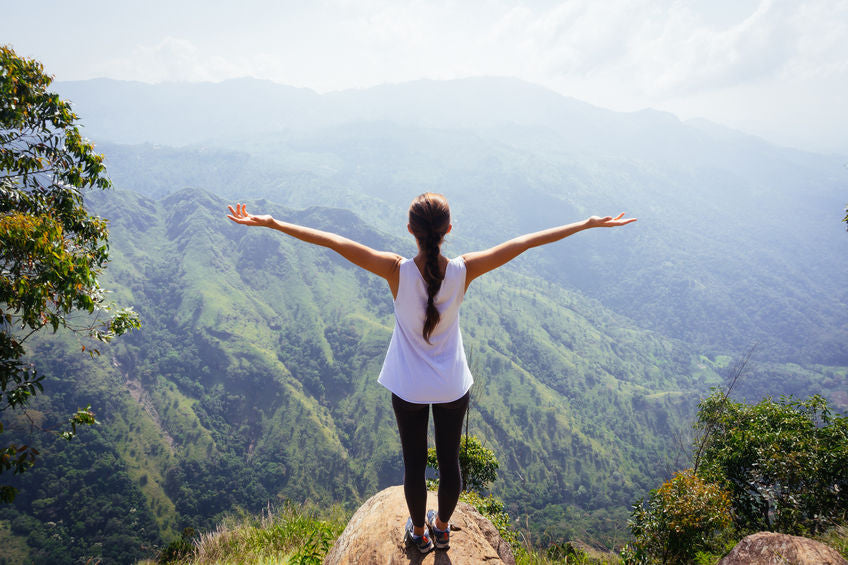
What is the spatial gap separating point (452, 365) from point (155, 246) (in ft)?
732

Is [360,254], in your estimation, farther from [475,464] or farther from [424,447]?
[475,464]

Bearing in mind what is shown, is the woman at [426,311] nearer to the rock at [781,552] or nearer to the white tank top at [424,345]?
the white tank top at [424,345]

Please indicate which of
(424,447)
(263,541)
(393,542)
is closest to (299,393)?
(263,541)

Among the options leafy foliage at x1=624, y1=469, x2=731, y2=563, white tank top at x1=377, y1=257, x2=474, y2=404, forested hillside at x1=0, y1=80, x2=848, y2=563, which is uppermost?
white tank top at x1=377, y1=257, x2=474, y2=404

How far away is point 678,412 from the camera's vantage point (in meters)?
122

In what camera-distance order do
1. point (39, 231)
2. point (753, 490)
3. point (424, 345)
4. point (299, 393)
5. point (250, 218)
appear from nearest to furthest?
point (424, 345)
point (250, 218)
point (39, 231)
point (753, 490)
point (299, 393)

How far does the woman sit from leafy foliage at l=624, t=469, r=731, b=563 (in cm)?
630

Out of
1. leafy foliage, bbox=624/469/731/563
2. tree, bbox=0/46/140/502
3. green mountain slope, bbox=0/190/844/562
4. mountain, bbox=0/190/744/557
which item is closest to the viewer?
tree, bbox=0/46/140/502

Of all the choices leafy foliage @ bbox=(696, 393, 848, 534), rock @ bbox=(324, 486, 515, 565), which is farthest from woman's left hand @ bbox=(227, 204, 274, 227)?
leafy foliage @ bbox=(696, 393, 848, 534)

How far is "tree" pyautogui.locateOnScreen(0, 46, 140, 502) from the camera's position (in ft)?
12.8

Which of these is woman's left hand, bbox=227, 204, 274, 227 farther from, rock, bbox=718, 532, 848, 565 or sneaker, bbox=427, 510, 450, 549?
rock, bbox=718, 532, 848, 565

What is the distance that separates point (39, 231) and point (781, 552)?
8.27 m

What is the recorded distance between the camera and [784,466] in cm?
971

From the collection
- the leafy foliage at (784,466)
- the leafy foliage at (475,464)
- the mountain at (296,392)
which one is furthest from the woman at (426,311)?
the mountain at (296,392)
